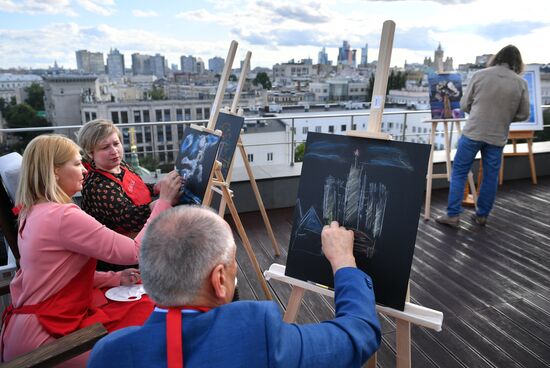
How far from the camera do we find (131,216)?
5.90 feet

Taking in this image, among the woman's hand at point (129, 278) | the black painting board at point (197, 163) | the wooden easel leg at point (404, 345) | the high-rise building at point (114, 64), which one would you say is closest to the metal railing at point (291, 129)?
the black painting board at point (197, 163)

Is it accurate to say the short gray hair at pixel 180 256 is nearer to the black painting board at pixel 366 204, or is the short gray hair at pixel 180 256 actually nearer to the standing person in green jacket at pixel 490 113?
the black painting board at pixel 366 204

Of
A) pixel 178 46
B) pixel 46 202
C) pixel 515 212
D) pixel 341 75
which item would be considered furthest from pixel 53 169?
pixel 341 75

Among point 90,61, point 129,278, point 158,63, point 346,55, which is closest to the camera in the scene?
point 129,278

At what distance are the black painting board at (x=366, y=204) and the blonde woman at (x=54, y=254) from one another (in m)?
0.73

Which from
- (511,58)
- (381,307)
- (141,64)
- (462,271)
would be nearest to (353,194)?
(381,307)

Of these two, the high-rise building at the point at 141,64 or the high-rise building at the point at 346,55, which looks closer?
the high-rise building at the point at 346,55

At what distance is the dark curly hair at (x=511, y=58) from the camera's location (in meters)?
3.22

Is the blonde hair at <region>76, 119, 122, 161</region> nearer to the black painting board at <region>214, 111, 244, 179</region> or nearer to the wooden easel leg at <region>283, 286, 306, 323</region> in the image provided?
the black painting board at <region>214, 111, 244, 179</region>

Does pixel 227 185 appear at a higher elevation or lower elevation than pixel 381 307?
higher

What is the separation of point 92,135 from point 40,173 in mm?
530

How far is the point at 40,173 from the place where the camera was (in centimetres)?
137

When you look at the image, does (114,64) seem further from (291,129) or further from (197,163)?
(197,163)

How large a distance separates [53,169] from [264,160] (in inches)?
149
